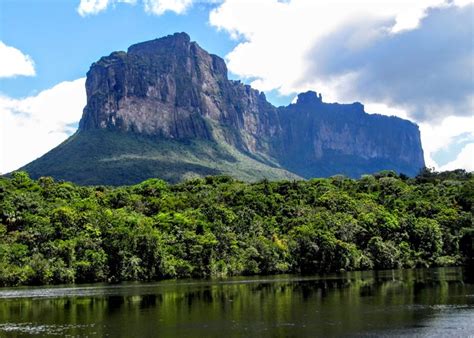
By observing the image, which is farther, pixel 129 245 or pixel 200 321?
pixel 129 245

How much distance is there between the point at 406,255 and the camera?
11569cm

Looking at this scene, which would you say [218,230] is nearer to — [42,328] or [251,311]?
[251,311]

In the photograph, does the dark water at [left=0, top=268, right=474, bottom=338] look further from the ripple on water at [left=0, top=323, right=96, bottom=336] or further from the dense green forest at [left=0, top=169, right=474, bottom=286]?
the dense green forest at [left=0, top=169, right=474, bottom=286]

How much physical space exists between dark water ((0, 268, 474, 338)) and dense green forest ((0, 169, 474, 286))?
2212 centimetres

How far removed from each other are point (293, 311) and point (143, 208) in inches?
3101

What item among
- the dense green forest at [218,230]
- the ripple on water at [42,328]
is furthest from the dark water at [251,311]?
the dense green forest at [218,230]

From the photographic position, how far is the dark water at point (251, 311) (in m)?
38.5

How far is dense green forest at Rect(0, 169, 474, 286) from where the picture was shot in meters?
93.3

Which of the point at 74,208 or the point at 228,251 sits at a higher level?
the point at 74,208

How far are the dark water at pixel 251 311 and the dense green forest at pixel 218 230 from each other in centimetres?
2212

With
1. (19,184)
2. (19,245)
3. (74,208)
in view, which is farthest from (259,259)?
(19,184)

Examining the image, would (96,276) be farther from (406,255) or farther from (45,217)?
(406,255)

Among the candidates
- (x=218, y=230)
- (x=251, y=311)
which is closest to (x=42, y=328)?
(x=251, y=311)

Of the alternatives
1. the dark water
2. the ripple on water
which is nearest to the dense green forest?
the dark water
